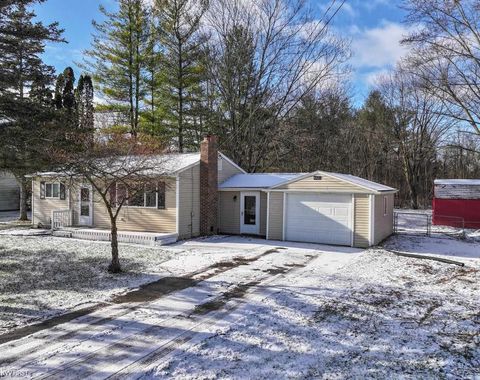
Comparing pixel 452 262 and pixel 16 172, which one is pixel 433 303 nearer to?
pixel 452 262

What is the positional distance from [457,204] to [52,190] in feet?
71.2

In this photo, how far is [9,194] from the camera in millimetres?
28297

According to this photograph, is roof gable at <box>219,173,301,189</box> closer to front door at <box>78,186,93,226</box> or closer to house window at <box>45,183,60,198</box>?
front door at <box>78,186,93,226</box>

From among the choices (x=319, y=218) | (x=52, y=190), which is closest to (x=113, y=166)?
(x=319, y=218)

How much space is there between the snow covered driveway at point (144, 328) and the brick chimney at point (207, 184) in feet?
20.6

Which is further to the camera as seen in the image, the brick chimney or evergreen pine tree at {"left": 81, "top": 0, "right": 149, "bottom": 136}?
evergreen pine tree at {"left": 81, "top": 0, "right": 149, "bottom": 136}

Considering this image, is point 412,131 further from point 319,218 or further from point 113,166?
point 113,166

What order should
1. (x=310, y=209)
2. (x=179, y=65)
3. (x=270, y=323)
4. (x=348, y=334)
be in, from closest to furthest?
(x=348, y=334) < (x=270, y=323) < (x=310, y=209) < (x=179, y=65)

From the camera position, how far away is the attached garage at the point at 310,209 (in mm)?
13812

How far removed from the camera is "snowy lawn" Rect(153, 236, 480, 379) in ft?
14.7

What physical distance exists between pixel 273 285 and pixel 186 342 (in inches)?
137

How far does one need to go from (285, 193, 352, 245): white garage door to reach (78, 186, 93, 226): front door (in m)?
9.16

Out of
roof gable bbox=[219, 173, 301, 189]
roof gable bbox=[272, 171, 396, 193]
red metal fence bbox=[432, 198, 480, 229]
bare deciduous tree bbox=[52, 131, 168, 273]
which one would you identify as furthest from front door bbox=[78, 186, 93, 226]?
red metal fence bbox=[432, 198, 480, 229]

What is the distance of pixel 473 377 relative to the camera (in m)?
4.34
